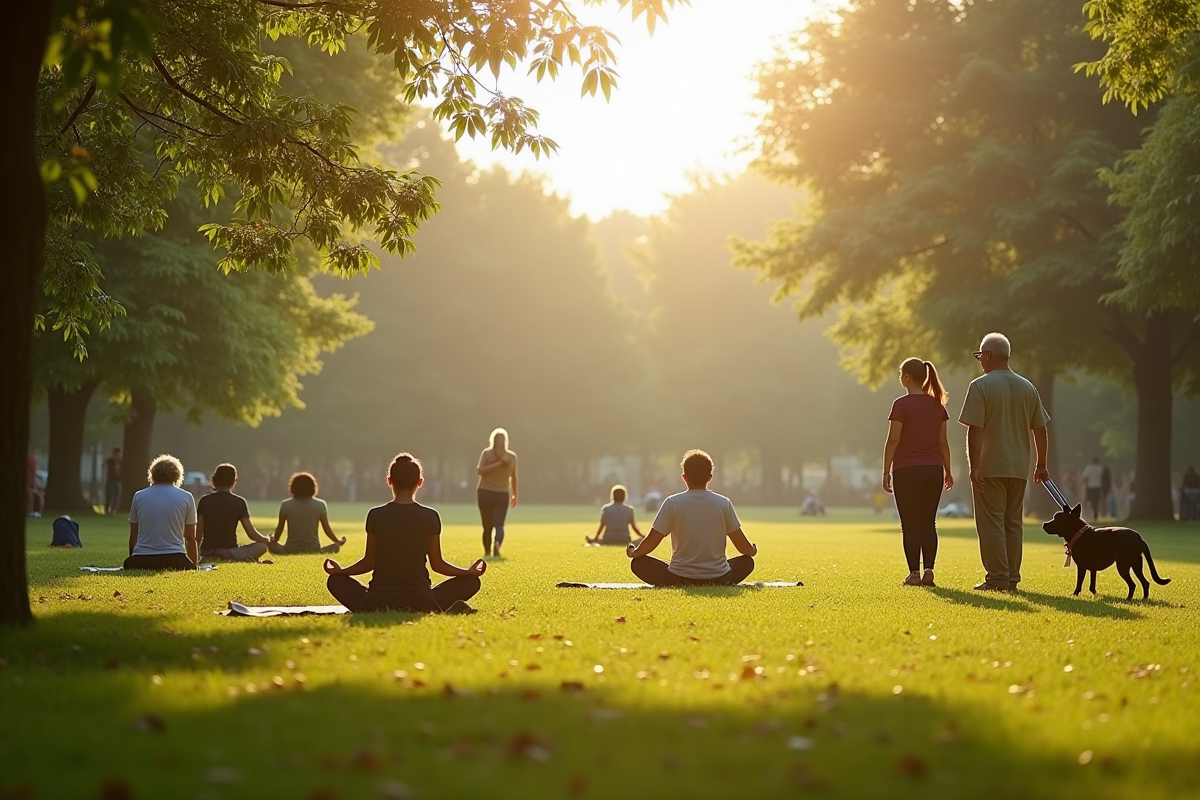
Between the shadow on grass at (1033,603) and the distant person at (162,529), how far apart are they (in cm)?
829

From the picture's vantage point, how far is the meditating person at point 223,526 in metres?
17.5

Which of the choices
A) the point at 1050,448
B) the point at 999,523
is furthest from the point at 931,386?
the point at 1050,448

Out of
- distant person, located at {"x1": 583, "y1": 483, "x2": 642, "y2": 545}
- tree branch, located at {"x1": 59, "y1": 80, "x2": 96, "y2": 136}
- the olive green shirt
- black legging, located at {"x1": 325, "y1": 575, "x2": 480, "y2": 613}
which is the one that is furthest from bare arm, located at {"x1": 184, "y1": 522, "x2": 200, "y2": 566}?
distant person, located at {"x1": 583, "y1": 483, "x2": 642, "y2": 545}

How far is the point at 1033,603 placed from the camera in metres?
12.3

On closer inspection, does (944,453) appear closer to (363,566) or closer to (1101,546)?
(1101,546)

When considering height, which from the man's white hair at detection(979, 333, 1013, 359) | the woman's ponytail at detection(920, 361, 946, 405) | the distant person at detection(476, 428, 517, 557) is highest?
the man's white hair at detection(979, 333, 1013, 359)

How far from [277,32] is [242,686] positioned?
8173 millimetres

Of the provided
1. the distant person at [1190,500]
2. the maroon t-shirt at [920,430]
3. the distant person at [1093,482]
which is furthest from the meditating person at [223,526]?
the distant person at [1190,500]

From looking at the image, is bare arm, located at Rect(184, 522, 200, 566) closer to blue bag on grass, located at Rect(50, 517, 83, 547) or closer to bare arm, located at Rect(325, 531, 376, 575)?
bare arm, located at Rect(325, 531, 376, 575)

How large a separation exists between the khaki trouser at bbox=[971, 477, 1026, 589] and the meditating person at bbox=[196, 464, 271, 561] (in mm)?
9019

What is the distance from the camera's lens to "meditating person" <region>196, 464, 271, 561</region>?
17.5m

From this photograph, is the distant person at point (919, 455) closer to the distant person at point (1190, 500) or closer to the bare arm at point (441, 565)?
the bare arm at point (441, 565)

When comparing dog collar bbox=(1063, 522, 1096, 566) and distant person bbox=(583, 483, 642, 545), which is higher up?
dog collar bbox=(1063, 522, 1096, 566)

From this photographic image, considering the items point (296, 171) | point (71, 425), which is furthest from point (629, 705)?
point (71, 425)
